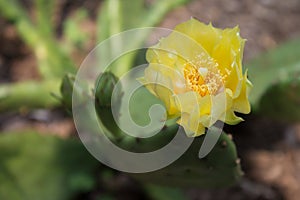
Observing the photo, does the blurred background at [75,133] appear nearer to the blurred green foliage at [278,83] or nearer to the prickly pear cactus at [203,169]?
the blurred green foliage at [278,83]

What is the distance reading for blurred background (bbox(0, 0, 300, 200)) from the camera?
155cm

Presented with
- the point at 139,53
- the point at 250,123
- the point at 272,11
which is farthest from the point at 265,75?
the point at 272,11

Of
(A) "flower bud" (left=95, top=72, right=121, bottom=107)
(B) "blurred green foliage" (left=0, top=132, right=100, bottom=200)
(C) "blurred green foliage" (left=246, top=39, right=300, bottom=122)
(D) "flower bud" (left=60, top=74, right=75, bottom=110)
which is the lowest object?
(B) "blurred green foliage" (left=0, top=132, right=100, bottom=200)

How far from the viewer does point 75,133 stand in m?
1.81

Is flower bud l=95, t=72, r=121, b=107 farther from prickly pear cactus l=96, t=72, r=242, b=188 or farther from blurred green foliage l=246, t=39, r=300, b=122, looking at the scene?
blurred green foliage l=246, t=39, r=300, b=122

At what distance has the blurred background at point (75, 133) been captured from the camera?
155 cm

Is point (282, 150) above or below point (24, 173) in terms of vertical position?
below

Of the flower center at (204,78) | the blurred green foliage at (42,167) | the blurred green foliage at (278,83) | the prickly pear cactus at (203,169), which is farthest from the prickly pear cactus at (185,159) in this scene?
the blurred green foliage at (42,167)

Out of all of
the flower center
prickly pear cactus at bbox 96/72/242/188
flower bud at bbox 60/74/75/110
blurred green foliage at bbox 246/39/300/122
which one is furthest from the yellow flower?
blurred green foliage at bbox 246/39/300/122

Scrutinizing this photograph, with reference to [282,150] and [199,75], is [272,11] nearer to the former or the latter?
[282,150]

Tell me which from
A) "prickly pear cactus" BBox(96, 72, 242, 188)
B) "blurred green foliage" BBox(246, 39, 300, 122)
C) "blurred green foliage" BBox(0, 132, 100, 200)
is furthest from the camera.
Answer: "blurred green foliage" BBox(0, 132, 100, 200)

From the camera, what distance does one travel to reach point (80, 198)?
5.48 feet

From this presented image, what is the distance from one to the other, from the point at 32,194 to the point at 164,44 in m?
0.80

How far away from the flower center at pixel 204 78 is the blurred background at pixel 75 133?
2.18 feet
